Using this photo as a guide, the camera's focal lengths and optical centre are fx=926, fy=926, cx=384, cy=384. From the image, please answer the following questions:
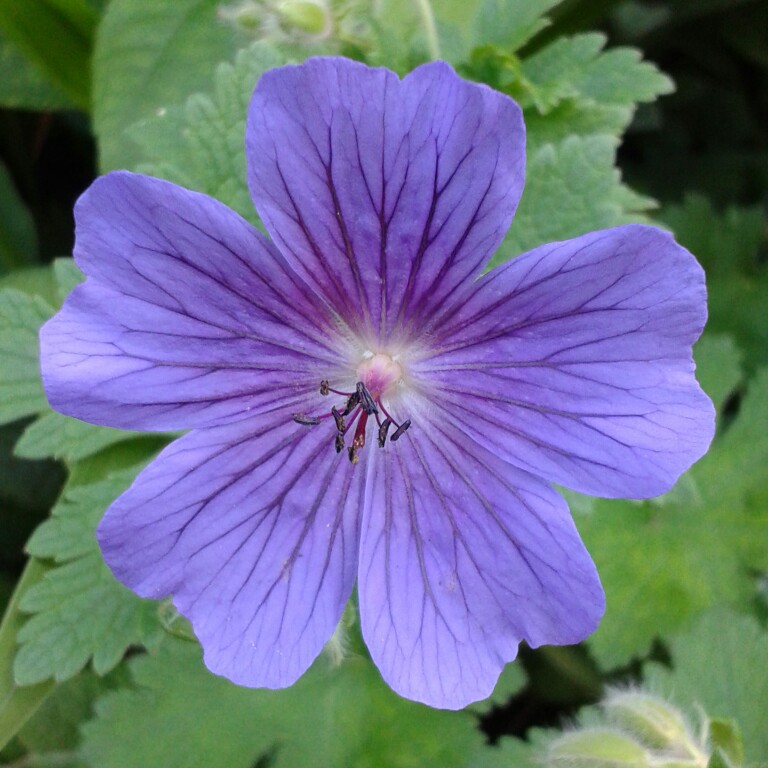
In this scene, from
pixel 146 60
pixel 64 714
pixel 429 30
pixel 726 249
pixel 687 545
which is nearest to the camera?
pixel 429 30

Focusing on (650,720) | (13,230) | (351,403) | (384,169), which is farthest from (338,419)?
(13,230)

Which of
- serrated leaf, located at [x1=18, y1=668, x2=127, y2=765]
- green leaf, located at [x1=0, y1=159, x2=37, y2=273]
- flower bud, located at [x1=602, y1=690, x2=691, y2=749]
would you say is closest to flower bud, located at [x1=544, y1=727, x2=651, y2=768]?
flower bud, located at [x1=602, y1=690, x2=691, y2=749]

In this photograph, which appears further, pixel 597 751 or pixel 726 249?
pixel 726 249

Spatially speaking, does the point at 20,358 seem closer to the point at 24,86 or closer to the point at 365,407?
the point at 365,407

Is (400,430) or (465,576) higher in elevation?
(400,430)

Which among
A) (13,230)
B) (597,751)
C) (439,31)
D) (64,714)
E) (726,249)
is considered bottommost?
(64,714)

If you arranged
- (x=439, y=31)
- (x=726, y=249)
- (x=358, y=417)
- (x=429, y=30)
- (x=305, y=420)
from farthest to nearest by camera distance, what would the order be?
(x=726, y=249), (x=439, y=31), (x=429, y=30), (x=358, y=417), (x=305, y=420)

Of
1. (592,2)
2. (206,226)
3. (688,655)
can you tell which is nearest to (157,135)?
(206,226)
